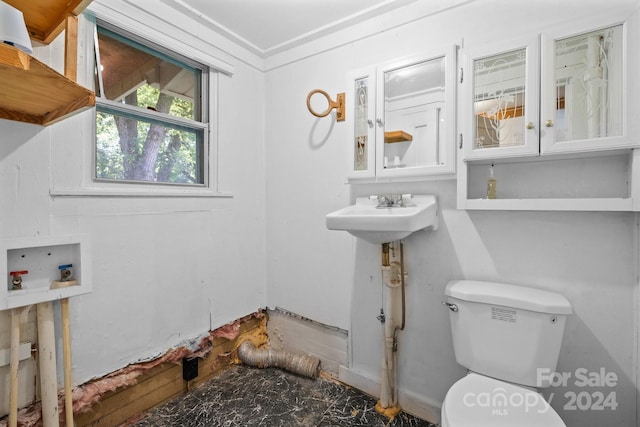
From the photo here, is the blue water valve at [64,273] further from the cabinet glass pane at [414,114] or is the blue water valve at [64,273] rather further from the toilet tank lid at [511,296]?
the toilet tank lid at [511,296]

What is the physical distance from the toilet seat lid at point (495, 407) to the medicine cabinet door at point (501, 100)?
0.89 meters

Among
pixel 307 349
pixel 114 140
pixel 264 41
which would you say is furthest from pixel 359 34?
pixel 307 349

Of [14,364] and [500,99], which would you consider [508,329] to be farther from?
[14,364]

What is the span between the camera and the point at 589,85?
1153 millimetres

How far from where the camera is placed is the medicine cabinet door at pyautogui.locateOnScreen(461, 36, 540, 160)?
1.22 m

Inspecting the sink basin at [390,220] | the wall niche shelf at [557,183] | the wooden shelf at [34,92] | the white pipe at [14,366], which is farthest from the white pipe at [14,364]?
the wall niche shelf at [557,183]

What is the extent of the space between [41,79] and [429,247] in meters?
1.64

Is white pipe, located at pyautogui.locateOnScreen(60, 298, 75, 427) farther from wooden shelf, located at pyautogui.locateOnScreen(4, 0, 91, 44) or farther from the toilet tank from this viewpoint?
the toilet tank

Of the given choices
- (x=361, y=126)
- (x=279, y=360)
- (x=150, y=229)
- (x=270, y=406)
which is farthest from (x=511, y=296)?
(x=150, y=229)

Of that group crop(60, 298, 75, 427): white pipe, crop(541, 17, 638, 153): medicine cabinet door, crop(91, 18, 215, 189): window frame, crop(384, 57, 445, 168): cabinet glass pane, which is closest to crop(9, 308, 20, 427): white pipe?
crop(60, 298, 75, 427): white pipe

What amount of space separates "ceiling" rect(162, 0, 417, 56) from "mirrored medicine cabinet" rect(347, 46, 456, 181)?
36 cm

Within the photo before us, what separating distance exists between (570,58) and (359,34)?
3.44ft

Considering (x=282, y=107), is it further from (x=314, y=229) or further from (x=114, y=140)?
(x=114, y=140)

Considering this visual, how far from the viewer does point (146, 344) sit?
5.31ft
